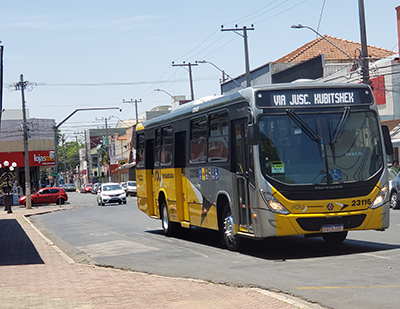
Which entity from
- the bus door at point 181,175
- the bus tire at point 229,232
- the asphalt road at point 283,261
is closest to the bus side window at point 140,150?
the asphalt road at point 283,261

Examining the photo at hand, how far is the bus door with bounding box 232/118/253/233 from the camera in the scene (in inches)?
490

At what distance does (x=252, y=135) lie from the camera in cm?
1184

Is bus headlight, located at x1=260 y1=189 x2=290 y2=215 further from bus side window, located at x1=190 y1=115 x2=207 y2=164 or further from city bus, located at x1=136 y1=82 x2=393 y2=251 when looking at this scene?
bus side window, located at x1=190 y1=115 x2=207 y2=164

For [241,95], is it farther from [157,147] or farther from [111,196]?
[111,196]

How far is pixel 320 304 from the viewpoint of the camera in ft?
25.4

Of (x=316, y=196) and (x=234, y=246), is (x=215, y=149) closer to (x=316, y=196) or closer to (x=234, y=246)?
(x=234, y=246)

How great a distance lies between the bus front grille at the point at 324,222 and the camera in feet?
38.6

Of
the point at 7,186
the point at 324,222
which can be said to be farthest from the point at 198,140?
the point at 7,186

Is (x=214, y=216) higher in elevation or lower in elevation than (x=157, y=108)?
lower

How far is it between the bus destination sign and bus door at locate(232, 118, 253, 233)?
0.62 m

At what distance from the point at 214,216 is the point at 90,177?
124644 mm

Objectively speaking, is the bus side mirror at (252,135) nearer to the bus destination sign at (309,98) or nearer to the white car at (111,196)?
the bus destination sign at (309,98)

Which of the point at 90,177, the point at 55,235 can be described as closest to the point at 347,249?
the point at 55,235

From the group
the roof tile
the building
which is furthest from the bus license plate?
the building
